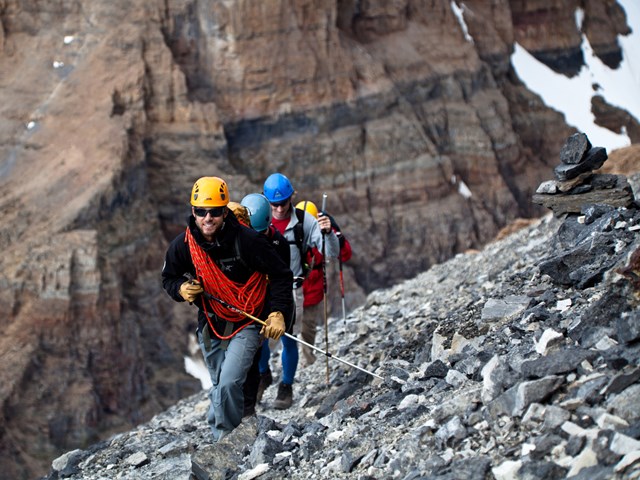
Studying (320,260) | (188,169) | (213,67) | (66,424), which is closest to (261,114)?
(213,67)

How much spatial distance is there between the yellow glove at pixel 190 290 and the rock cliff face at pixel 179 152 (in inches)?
780

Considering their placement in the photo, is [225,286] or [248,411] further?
[248,411]

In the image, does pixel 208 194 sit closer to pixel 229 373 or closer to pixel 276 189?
pixel 229 373

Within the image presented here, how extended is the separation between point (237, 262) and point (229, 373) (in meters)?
0.99

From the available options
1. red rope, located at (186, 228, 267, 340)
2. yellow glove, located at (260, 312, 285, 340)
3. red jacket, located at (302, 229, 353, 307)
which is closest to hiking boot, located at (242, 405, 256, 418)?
red rope, located at (186, 228, 267, 340)

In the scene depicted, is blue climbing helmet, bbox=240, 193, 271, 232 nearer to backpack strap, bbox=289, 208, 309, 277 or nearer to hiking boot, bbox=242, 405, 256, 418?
backpack strap, bbox=289, 208, 309, 277

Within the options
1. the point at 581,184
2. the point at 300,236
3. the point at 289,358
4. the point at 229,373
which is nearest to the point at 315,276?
the point at 300,236

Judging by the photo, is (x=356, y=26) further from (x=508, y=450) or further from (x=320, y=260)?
(x=508, y=450)

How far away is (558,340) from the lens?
7.21 meters

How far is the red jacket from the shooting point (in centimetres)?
1118

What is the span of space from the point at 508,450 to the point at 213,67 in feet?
116

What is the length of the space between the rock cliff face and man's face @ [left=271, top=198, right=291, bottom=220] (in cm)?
1842

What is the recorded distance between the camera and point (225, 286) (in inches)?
324

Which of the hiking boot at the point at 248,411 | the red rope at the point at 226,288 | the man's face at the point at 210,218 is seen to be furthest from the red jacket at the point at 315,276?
the man's face at the point at 210,218
